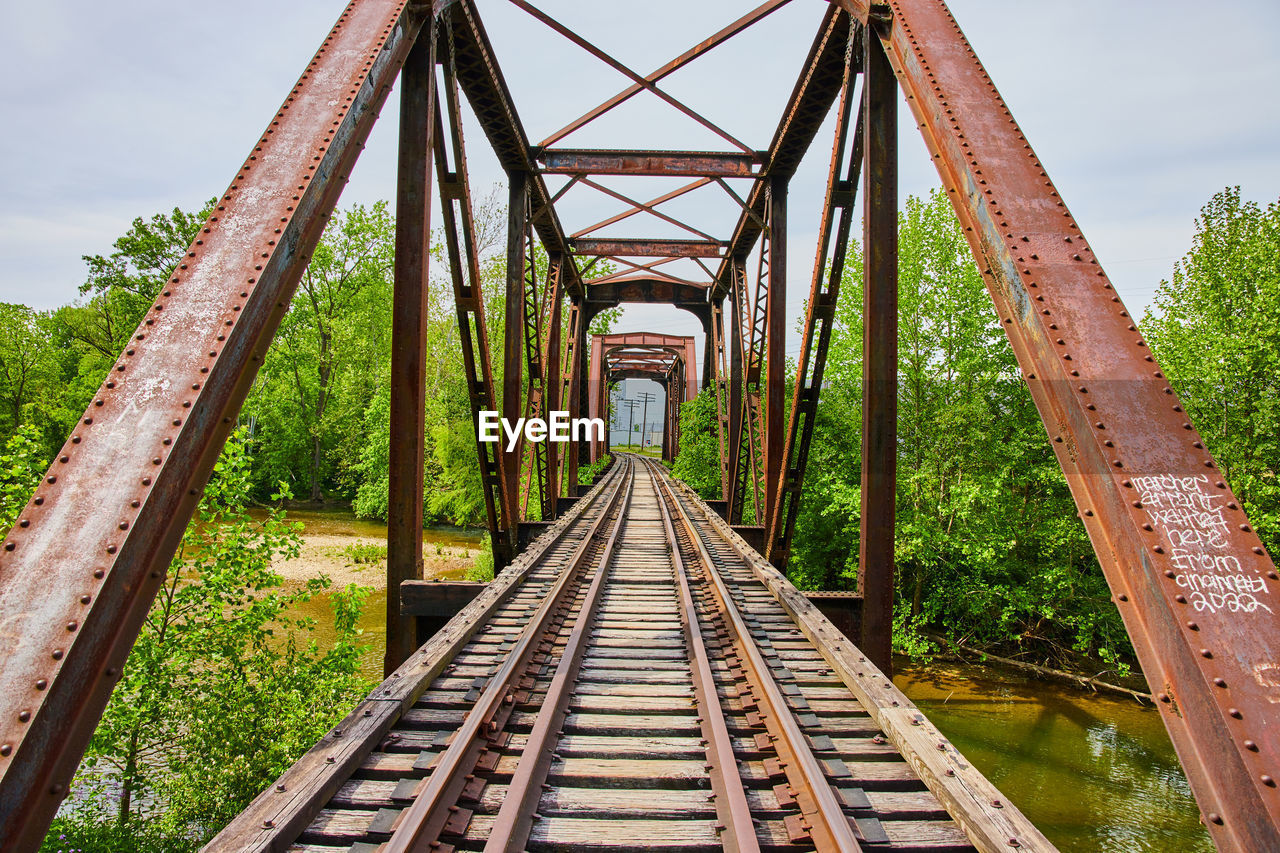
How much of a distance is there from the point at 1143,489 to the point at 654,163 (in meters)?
8.81

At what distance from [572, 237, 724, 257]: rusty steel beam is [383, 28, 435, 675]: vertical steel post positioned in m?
9.79

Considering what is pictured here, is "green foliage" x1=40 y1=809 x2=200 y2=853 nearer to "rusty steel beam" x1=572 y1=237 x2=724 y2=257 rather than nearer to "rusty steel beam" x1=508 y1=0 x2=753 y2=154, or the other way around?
"rusty steel beam" x1=508 y1=0 x2=753 y2=154

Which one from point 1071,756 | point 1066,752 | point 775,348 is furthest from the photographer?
point 1066,752

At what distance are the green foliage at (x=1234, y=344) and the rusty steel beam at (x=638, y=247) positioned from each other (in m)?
10.4

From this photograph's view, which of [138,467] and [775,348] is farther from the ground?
[775,348]

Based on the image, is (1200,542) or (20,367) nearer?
(1200,542)

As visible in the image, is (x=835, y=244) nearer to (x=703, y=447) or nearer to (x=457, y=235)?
(x=457, y=235)

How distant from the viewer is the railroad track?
238 cm

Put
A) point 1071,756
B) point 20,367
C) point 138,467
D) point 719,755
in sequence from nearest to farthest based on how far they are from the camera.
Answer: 1. point 138,467
2. point 719,755
3. point 1071,756
4. point 20,367

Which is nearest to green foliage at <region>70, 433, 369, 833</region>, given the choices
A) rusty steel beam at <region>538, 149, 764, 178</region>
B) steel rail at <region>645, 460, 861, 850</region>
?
steel rail at <region>645, 460, 861, 850</region>

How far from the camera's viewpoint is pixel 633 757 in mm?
3107

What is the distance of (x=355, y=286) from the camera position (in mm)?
30047

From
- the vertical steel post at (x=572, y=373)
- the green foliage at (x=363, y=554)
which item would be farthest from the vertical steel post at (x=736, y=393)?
the green foliage at (x=363, y=554)

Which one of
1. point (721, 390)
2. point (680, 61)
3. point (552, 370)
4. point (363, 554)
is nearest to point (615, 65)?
point (680, 61)
